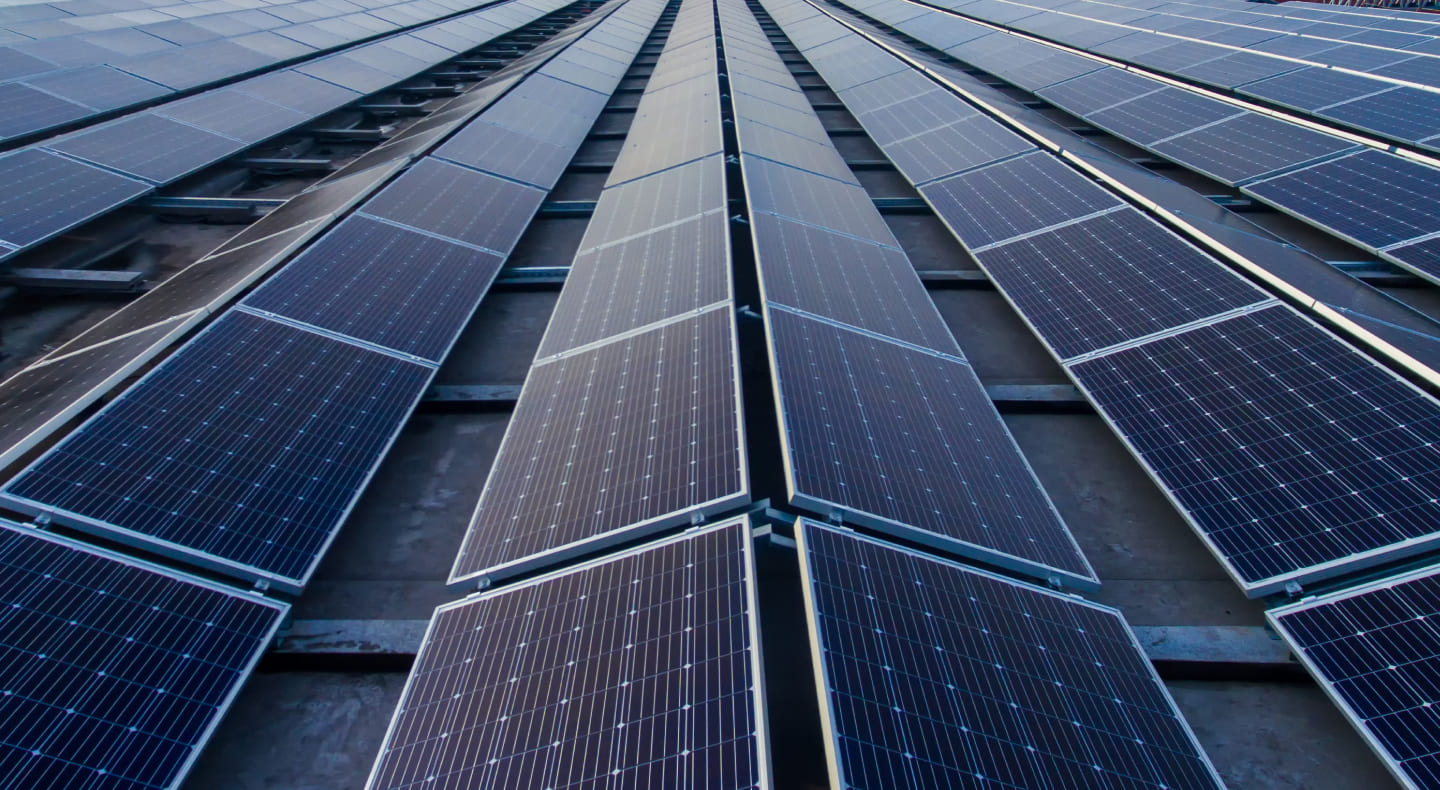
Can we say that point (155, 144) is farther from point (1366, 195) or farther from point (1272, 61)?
point (1272, 61)

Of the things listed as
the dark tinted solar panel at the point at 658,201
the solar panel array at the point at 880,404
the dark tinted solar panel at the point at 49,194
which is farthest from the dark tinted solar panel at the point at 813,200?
the dark tinted solar panel at the point at 49,194

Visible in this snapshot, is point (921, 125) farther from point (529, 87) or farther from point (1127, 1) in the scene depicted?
point (1127, 1)

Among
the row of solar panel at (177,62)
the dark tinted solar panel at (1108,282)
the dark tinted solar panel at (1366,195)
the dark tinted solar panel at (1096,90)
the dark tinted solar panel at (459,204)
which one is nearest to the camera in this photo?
the dark tinted solar panel at (1108,282)

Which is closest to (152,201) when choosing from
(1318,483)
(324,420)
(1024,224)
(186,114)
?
(186,114)

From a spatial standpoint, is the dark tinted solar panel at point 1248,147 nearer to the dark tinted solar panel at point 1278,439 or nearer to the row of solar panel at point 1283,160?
the row of solar panel at point 1283,160

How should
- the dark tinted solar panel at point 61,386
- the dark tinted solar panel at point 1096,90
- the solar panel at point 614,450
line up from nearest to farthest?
1. the solar panel at point 614,450
2. the dark tinted solar panel at point 61,386
3. the dark tinted solar panel at point 1096,90

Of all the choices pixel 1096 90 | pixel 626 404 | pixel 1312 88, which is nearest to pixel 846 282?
pixel 626 404

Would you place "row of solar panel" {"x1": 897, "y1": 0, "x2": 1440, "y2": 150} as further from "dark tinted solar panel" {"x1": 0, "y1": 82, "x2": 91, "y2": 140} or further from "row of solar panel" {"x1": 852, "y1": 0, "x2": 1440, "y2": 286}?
"dark tinted solar panel" {"x1": 0, "y1": 82, "x2": 91, "y2": 140}
